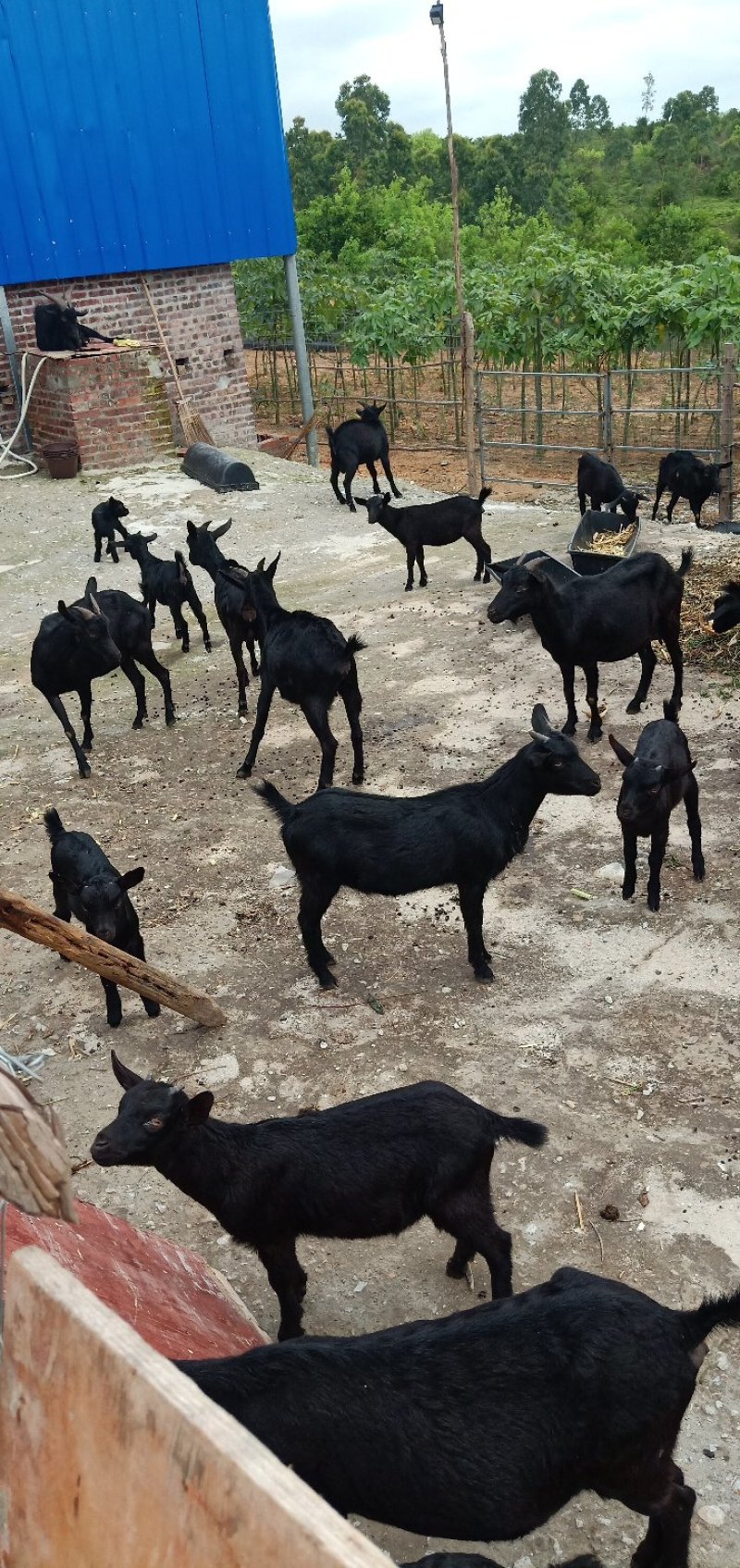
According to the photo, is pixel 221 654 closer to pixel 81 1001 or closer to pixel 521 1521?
pixel 81 1001

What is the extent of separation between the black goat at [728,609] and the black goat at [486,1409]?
6.63 metres

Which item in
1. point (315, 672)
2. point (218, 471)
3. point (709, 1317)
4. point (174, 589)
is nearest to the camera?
point (709, 1317)

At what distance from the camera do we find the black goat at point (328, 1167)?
4.37 meters

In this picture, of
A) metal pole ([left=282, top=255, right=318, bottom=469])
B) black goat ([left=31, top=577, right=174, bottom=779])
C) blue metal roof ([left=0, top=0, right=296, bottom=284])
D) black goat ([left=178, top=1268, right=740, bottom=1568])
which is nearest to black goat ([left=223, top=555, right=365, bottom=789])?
black goat ([left=31, top=577, right=174, bottom=779])

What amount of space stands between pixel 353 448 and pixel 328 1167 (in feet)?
40.9

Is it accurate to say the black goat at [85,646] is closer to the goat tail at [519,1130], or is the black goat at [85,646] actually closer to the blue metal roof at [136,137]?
the goat tail at [519,1130]

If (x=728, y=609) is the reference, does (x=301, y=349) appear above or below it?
above

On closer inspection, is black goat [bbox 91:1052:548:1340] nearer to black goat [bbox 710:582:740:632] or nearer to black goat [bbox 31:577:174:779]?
black goat [bbox 31:577:174:779]

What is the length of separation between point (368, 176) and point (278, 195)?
42315 mm

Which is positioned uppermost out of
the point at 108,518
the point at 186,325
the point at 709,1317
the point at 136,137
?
the point at 136,137

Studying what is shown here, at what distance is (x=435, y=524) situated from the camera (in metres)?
12.5

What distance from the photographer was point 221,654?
1159 centimetres

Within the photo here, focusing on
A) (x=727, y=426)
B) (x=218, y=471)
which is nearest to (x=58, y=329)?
(x=218, y=471)

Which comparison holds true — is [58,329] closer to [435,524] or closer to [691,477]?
[435,524]
